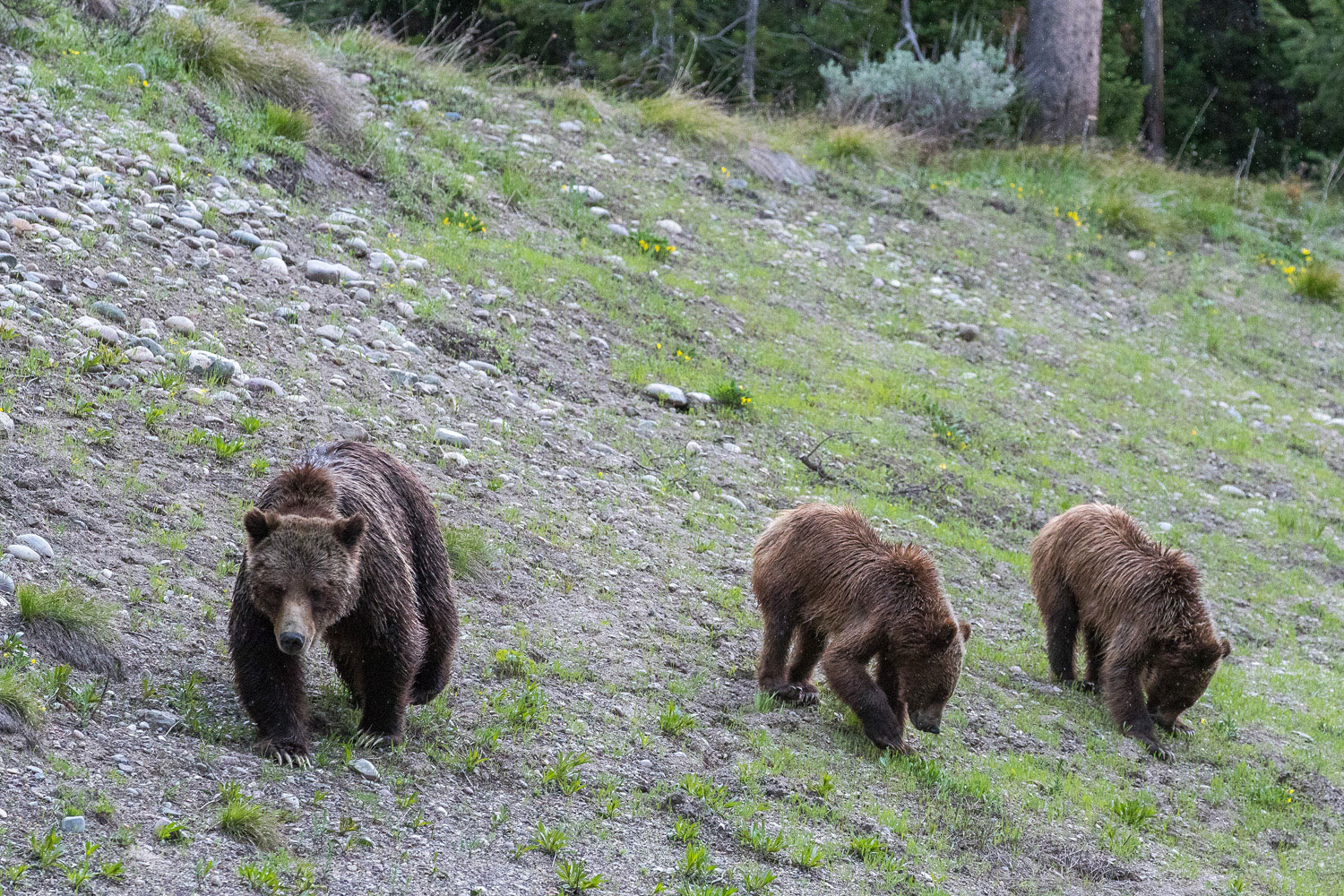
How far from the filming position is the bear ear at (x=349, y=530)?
4867 mm

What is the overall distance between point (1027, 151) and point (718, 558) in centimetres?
1323

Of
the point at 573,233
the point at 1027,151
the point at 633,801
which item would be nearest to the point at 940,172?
the point at 1027,151

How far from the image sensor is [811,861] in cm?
538

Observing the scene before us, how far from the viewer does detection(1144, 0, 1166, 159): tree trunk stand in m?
24.0

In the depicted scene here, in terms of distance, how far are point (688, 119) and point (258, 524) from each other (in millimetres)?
12590

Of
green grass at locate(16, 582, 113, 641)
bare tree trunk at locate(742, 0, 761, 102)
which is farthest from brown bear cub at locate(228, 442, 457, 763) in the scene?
bare tree trunk at locate(742, 0, 761, 102)

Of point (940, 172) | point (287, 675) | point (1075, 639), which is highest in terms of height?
point (940, 172)

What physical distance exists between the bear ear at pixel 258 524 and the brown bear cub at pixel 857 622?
3022mm

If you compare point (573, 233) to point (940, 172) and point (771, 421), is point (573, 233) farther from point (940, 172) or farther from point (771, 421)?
point (940, 172)

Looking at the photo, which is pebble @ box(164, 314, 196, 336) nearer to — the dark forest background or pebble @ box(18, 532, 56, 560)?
pebble @ box(18, 532, 56, 560)

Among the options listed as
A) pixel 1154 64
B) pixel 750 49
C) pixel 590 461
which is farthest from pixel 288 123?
pixel 1154 64

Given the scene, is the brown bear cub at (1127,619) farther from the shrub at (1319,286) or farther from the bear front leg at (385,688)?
the shrub at (1319,286)

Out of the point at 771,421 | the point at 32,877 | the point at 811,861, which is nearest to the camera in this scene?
the point at 32,877

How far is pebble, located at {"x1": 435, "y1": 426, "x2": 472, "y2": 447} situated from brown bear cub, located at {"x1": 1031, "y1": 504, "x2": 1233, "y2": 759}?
3.84 meters
